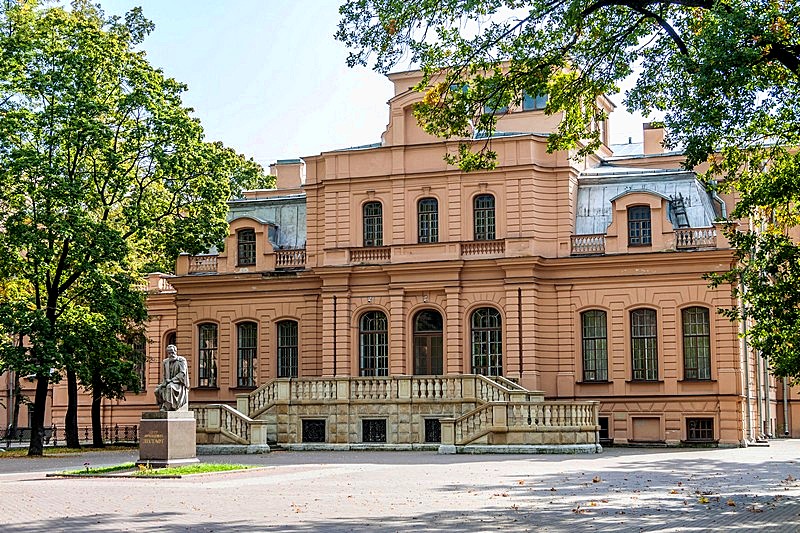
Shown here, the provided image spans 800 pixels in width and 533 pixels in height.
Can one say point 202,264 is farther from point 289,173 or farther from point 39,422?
point 289,173

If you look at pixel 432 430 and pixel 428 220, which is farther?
pixel 428 220

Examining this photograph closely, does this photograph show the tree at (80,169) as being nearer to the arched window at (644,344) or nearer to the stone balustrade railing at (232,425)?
the stone balustrade railing at (232,425)

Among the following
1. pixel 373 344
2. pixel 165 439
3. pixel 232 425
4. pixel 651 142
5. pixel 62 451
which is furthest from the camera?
pixel 651 142

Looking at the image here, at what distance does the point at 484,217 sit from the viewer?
4247 cm

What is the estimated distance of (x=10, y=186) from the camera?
124 ft

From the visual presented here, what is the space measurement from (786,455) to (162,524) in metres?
22.8

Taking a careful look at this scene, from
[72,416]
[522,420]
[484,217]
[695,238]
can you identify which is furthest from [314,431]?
[695,238]

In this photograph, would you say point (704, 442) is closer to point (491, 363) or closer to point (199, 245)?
point (491, 363)

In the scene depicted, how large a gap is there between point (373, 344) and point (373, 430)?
5.60m

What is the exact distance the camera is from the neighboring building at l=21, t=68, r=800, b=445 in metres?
39.2

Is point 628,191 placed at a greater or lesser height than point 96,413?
greater

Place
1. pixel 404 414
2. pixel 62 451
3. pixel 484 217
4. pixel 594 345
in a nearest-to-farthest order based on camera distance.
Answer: pixel 404 414, pixel 62 451, pixel 594 345, pixel 484 217

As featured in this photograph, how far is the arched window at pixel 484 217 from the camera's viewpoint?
139 feet

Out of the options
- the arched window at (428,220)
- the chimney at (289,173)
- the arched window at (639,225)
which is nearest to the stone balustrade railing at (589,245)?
the arched window at (639,225)
